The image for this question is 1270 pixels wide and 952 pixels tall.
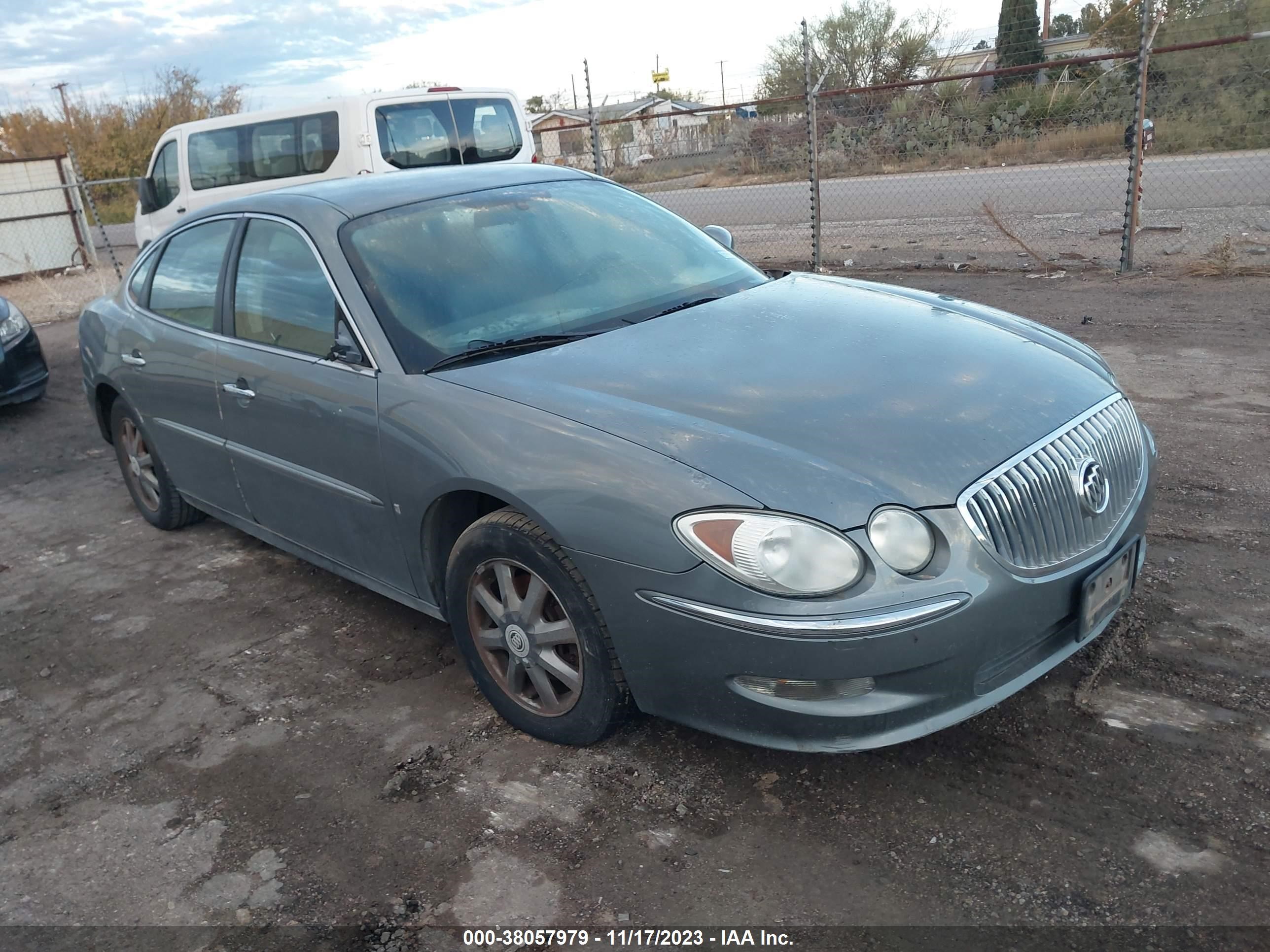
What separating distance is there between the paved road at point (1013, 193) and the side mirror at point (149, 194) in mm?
8142

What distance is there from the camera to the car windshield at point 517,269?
3467 mm

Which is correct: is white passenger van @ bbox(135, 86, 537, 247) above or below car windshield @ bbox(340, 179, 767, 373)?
above

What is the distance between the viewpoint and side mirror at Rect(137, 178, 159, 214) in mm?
13250

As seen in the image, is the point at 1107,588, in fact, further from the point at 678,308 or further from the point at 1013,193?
the point at 1013,193

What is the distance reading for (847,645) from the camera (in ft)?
8.02

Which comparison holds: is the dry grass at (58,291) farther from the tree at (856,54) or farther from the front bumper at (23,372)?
the tree at (856,54)

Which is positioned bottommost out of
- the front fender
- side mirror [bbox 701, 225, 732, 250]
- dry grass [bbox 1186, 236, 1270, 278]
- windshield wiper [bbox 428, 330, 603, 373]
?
dry grass [bbox 1186, 236, 1270, 278]

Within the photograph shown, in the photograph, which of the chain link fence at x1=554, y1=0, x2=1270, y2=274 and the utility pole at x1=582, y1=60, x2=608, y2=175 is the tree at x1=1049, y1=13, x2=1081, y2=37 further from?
the utility pole at x1=582, y1=60, x2=608, y2=175

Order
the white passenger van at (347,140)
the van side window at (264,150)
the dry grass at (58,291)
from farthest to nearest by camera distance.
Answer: the dry grass at (58,291) < the van side window at (264,150) < the white passenger van at (347,140)

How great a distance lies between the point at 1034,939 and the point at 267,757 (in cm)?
227

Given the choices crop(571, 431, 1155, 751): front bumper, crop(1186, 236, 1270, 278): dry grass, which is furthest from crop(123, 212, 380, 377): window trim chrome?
crop(1186, 236, 1270, 278): dry grass

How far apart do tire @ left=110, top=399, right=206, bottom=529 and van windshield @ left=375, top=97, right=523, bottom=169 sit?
6.45 m

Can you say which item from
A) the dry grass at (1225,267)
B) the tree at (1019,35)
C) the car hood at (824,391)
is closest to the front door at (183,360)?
the car hood at (824,391)

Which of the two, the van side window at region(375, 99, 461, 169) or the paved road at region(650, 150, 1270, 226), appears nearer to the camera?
the van side window at region(375, 99, 461, 169)
